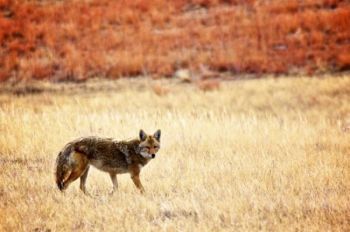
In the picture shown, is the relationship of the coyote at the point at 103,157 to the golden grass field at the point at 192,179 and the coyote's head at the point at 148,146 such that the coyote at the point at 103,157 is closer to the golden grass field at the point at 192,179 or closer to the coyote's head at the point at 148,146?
the coyote's head at the point at 148,146

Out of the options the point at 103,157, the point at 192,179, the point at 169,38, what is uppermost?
the point at 103,157

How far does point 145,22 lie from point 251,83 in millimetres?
10211

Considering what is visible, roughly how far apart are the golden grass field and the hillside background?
44.9ft

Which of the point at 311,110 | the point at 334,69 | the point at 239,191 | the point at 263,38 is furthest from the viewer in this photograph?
the point at 263,38

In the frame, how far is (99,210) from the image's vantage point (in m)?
7.85

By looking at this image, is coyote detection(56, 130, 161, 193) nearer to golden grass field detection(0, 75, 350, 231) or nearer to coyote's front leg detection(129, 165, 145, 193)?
coyote's front leg detection(129, 165, 145, 193)

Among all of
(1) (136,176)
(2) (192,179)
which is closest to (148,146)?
(1) (136,176)

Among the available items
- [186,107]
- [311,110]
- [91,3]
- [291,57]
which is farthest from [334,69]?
[91,3]

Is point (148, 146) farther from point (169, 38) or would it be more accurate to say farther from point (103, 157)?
point (169, 38)

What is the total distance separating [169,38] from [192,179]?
2248cm

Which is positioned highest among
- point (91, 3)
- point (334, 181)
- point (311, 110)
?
point (91, 3)

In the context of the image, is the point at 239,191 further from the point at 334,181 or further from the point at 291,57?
the point at 291,57

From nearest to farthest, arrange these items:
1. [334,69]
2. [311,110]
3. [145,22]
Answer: [311,110]
[334,69]
[145,22]

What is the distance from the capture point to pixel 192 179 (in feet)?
30.7
